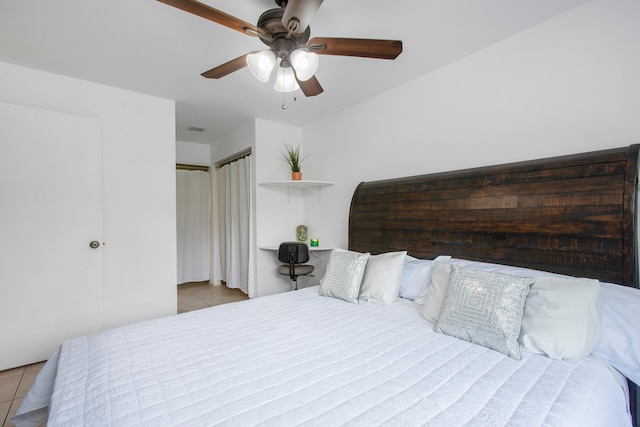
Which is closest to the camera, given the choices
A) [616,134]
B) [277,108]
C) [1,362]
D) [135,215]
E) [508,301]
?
[508,301]

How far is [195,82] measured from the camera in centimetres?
272

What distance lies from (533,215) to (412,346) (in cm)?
116

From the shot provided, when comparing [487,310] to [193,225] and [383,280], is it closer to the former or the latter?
[383,280]

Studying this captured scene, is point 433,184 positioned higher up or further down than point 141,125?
further down

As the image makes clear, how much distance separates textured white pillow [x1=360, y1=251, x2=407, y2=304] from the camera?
2.17 meters

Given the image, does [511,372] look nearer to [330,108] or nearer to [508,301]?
[508,301]

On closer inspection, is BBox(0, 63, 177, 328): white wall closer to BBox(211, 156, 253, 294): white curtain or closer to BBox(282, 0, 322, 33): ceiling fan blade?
BBox(211, 156, 253, 294): white curtain

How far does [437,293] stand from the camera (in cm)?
187

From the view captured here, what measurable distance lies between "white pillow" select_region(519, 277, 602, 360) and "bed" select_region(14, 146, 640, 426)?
5cm

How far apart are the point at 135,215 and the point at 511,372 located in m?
3.30

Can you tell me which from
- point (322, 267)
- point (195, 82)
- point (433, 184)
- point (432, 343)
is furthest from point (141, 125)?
point (432, 343)

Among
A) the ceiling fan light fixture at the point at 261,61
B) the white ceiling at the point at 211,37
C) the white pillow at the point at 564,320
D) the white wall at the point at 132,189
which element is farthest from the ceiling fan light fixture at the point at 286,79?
the white wall at the point at 132,189

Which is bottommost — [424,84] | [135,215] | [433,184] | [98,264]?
[98,264]

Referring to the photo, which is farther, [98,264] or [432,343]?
[98,264]
